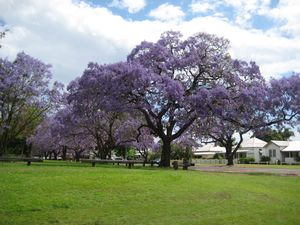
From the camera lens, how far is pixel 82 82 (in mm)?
33594

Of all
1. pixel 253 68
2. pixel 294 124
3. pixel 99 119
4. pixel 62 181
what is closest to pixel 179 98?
pixel 253 68

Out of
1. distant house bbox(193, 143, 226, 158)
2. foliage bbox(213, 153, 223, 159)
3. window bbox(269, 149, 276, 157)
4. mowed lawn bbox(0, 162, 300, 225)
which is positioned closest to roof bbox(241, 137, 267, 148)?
window bbox(269, 149, 276, 157)

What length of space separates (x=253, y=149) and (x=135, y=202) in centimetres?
7380

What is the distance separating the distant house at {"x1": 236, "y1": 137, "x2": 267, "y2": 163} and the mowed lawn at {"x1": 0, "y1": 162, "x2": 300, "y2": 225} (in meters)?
66.0

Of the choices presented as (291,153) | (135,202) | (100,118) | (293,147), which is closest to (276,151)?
(291,153)

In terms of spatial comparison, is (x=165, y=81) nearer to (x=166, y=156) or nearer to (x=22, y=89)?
(x=166, y=156)

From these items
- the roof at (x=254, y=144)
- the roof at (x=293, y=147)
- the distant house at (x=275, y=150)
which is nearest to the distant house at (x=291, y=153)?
the roof at (x=293, y=147)

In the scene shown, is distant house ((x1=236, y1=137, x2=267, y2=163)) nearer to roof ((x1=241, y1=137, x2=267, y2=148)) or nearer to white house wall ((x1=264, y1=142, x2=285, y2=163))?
roof ((x1=241, y1=137, x2=267, y2=148))

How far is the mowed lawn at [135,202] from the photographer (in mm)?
10375

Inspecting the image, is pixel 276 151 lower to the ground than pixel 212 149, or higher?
lower

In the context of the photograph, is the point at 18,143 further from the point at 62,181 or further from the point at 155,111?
the point at 62,181

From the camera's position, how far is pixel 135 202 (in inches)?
491

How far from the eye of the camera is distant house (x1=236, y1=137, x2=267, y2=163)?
8125 centimetres

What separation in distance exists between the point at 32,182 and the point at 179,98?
763 inches
